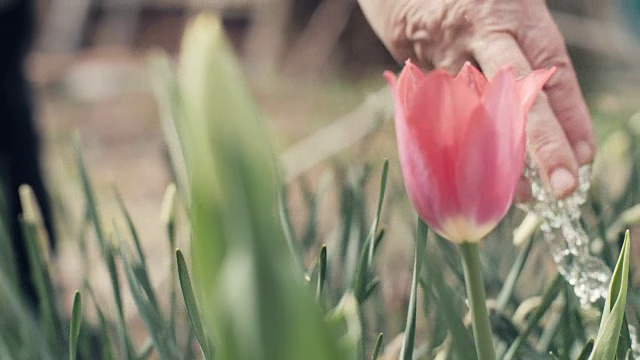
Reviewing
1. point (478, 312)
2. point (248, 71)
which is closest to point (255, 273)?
point (478, 312)

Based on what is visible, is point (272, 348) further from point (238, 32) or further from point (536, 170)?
point (238, 32)

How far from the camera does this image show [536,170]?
385 millimetres

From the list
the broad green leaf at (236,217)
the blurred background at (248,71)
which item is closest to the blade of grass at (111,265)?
the broad green leaf at (236,217)

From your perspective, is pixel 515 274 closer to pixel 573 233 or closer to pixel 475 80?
pixel 573 233

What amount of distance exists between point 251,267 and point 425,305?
376 mm

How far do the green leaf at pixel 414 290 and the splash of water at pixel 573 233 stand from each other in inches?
2.8

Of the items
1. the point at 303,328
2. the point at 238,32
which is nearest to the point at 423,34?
the point at 303,328

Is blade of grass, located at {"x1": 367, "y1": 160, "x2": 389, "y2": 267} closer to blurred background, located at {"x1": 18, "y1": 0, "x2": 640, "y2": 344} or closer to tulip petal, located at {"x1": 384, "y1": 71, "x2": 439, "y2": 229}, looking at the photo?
tulip petal, located at {"x1": 384, "y1": 71, "x2": 439, "y2": 229}

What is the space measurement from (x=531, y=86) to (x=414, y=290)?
0.08m

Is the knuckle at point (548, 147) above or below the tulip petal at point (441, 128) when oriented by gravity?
below

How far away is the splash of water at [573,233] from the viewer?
1.28 feet

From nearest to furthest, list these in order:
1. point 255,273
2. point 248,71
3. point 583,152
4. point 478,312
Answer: point 255,273, point 478,312, point 583,152, point 248,71

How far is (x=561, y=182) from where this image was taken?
35cm

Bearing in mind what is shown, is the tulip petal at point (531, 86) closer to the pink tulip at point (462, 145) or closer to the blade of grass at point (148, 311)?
the pink tulip at point (462, 145)
